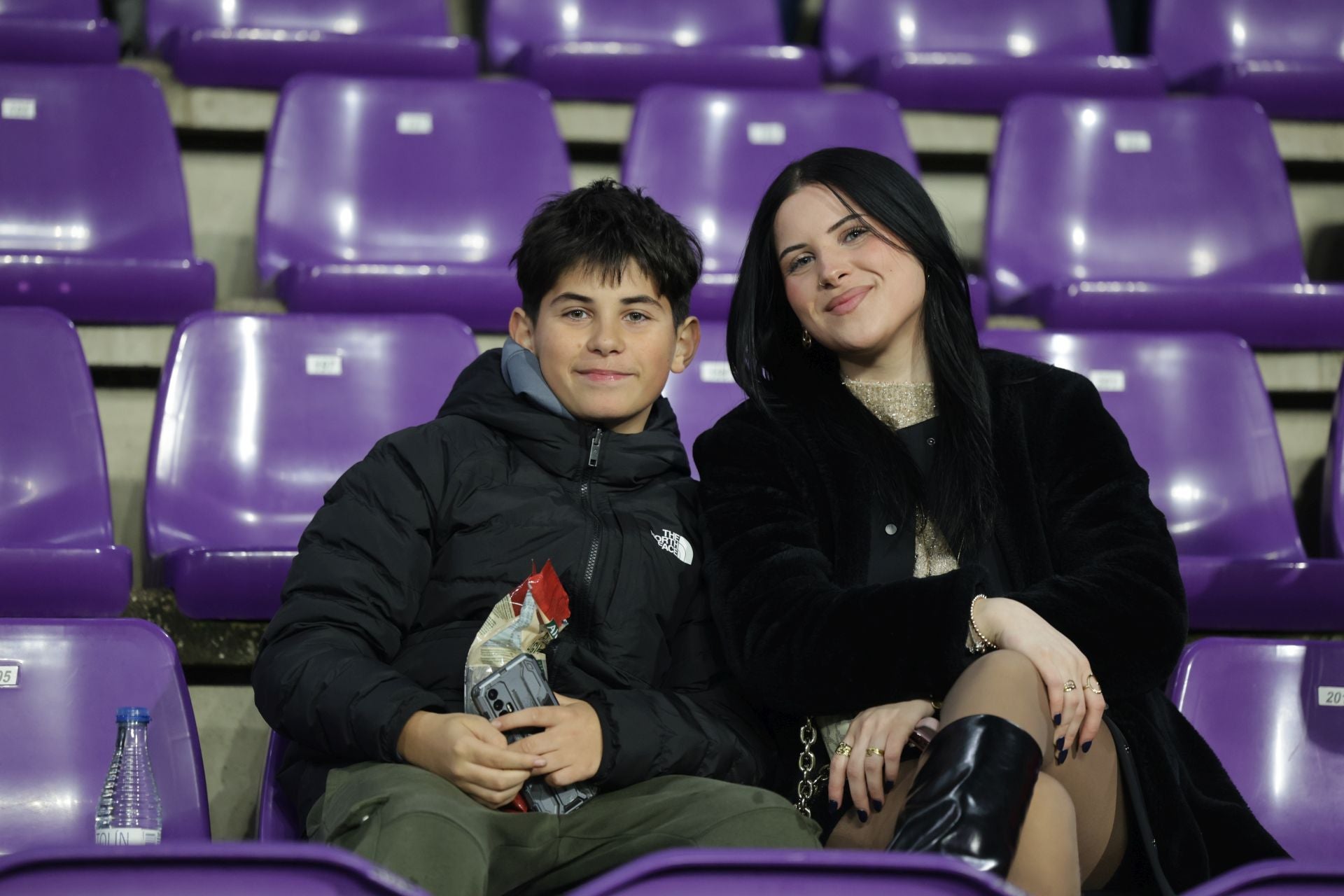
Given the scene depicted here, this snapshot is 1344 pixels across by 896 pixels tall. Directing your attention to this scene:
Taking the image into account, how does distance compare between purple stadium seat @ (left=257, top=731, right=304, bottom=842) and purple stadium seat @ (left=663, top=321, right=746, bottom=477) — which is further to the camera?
purple stadium seat @ (left=663, top=321, right=746, bottom=477)

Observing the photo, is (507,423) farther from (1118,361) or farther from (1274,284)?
(1274,284)

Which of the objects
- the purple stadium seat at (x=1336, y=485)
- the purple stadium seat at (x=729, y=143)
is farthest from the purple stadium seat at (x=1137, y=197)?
the purple stadium seat at (x=1336, y=485)

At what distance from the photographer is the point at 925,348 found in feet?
5.65

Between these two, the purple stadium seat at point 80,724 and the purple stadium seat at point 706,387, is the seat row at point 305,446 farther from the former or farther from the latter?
the purple stadium seat at point 80,724

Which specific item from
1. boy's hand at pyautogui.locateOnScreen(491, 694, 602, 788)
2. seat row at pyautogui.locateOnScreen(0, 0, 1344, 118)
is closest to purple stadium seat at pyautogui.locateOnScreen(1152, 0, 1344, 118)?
seat row at pyautogui.locateOnScreen(0, 0, 1344, 118)

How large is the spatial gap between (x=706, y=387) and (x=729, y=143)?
77 cm

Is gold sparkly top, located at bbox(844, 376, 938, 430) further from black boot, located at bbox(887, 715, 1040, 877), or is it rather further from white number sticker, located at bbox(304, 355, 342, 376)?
white number sticker, located at bbox(304, 355, 342, 376)

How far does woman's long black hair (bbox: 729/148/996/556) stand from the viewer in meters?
1.59

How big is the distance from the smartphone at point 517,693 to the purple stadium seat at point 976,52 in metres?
2.10

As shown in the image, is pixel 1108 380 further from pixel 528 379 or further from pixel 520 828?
Answer: pixel 520 828

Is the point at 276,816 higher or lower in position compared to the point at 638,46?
lower

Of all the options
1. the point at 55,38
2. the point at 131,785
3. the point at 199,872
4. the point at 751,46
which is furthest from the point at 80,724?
the point at 751,46

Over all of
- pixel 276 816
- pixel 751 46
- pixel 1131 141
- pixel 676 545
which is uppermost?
pixel 751 46

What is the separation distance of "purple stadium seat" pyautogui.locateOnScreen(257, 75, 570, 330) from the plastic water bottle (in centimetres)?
135
